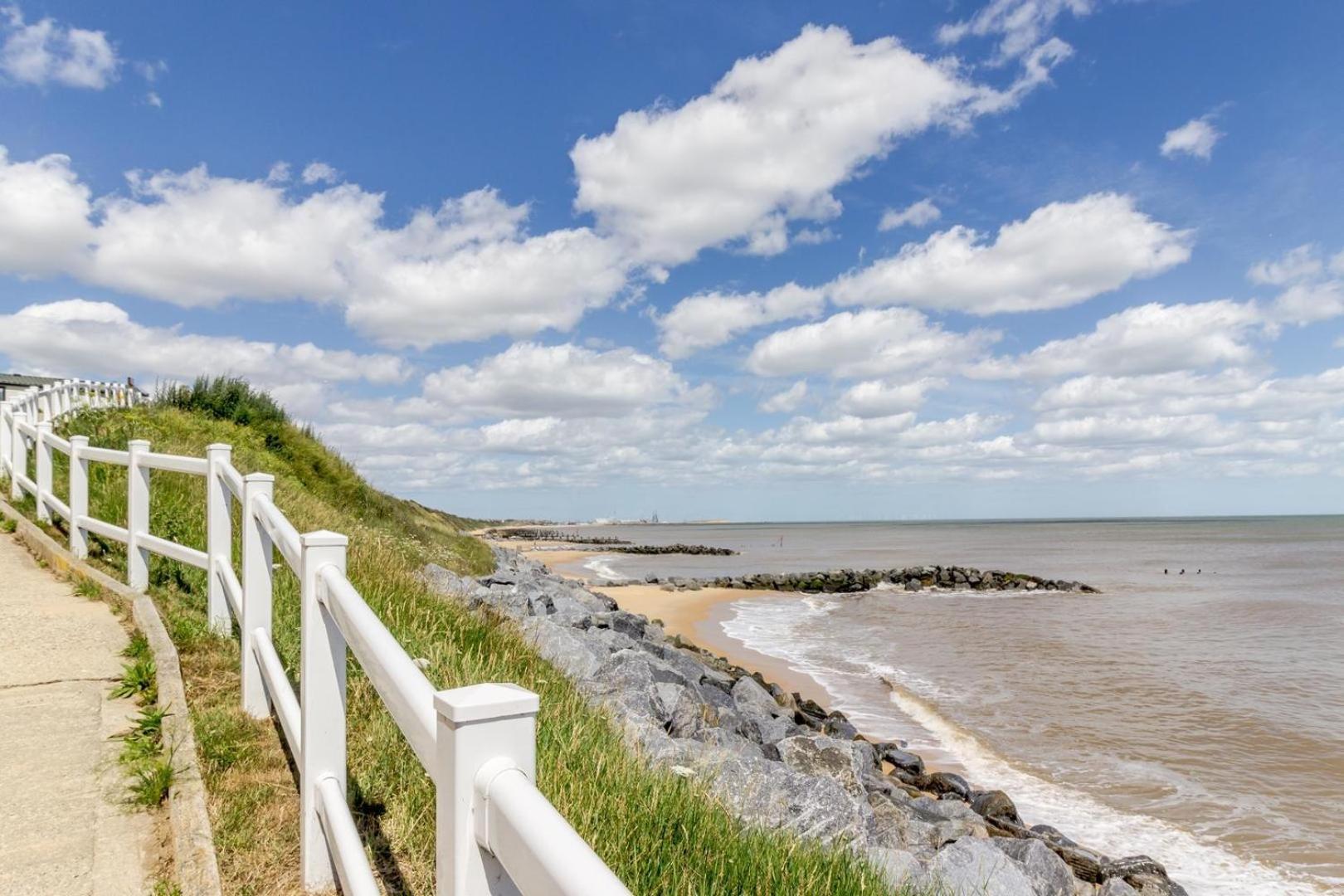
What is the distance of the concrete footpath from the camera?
3488 millimetres

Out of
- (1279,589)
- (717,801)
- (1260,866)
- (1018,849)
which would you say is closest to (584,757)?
(717,801)

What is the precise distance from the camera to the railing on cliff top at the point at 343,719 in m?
1.40

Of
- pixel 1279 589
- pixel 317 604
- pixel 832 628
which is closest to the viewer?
pixel 317 604

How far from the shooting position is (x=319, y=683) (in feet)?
9.99

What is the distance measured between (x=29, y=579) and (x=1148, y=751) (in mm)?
13486

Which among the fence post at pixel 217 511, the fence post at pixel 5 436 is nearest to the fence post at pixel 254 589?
the fence post at pixel 217 511

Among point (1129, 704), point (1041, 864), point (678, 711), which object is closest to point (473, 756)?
point (1041, 864)

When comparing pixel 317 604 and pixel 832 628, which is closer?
pixel 317 604

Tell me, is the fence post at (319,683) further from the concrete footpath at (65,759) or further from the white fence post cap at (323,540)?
the concrete footpath at (65,759)

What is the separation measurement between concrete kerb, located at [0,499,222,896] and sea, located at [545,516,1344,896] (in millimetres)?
8319

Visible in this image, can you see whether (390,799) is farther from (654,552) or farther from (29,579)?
(654,552)

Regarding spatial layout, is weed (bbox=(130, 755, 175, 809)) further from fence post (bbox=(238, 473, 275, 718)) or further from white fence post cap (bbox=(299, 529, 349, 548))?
white fence post cap (bbox=(299, 529, 349, 548))

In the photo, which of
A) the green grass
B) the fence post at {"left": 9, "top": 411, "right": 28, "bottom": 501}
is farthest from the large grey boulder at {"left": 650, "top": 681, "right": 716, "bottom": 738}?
the fence post at {"left": 9, "top": 411, "right": 28, "bottom": 501}

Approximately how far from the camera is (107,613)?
710 cm
